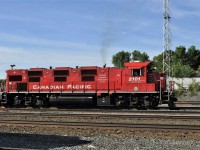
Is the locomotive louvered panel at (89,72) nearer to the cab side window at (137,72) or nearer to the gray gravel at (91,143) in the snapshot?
the cab side window at (137,72)

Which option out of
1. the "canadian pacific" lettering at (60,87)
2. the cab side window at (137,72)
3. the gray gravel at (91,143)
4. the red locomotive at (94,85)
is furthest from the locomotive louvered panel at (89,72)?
the gray gravel at (91,143)

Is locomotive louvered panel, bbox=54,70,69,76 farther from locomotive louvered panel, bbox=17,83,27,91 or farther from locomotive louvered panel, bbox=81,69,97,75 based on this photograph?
locomotive louvered panel, bbox=17,83,27,91

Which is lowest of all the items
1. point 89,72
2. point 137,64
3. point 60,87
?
point 60,87

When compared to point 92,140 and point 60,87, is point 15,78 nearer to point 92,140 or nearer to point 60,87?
point 60,87

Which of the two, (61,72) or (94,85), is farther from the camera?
(61,72)

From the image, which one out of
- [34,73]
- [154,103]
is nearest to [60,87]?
[34,73]

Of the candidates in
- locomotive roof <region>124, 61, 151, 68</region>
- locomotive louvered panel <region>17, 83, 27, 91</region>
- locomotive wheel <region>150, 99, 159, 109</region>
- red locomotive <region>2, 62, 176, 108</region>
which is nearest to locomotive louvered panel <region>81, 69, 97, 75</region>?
red locomotive <region>2, 62, 176, 108</region>

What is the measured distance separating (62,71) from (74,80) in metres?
1.33

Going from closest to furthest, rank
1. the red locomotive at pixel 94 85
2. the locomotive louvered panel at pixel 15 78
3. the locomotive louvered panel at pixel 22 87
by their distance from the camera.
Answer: the red locomotive at pixel 94 85, the locomotive louvered panel at pixel 22 87, the locomotive louvered panel at pixel 15 78

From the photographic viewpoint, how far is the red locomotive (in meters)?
26.7

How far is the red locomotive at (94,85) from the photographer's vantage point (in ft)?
87.7

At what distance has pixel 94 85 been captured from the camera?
2833 centimetres

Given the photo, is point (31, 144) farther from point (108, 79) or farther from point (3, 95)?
point (3, 95)

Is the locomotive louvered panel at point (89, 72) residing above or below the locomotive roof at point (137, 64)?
below
